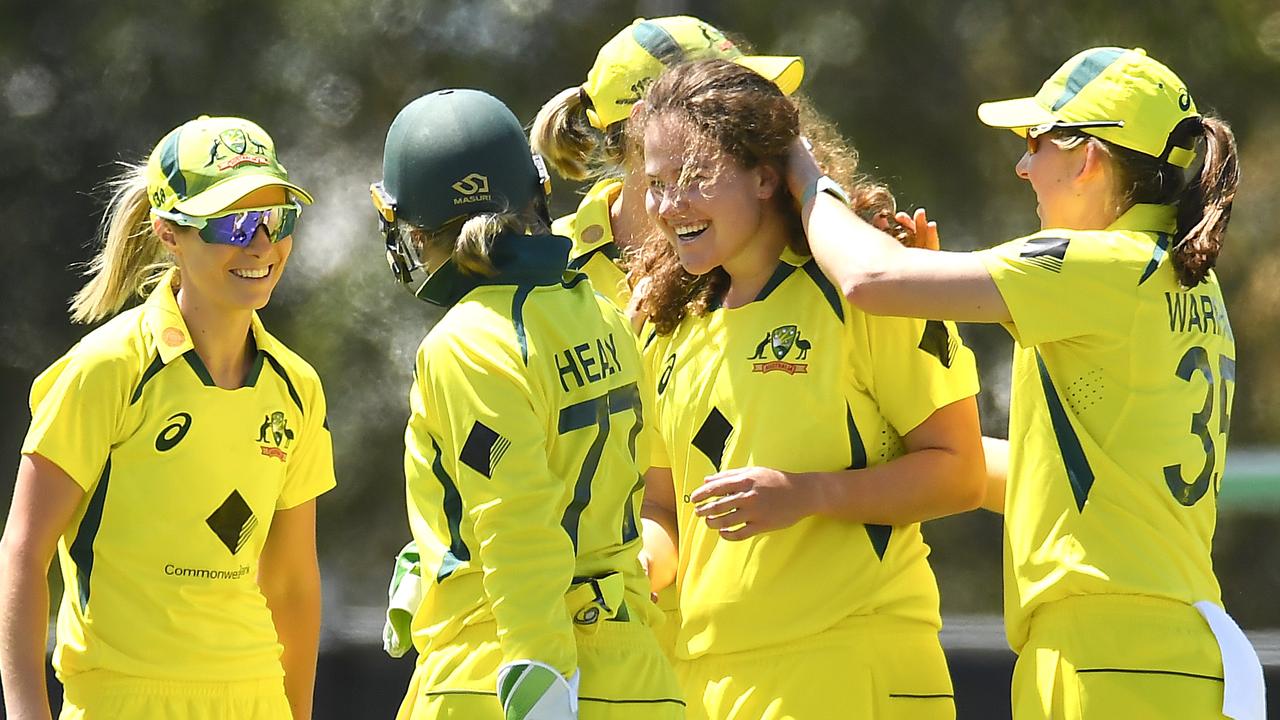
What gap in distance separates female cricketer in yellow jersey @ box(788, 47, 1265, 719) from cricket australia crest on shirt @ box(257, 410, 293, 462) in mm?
1224

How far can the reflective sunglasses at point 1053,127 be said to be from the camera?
10.3ft

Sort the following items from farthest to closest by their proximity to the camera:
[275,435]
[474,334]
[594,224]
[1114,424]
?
[594,224], [275,435], [1114,424], [474,334]

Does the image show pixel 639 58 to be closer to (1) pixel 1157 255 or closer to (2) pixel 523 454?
(1) pixel 1157 255

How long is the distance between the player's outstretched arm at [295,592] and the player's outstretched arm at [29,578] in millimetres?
544

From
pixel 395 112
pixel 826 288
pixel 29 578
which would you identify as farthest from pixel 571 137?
pixel 395 112

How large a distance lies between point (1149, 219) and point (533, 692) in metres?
1.43

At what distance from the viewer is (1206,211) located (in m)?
3.04

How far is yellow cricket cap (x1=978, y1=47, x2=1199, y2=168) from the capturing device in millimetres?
3121

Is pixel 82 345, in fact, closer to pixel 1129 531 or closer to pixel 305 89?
pixel 1129 531

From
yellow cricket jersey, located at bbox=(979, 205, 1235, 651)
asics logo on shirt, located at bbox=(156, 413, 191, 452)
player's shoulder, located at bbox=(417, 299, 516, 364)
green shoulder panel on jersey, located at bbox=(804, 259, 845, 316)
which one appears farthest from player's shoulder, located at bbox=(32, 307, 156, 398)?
yellow cricket jersey, located at bbox=(979, 205, 1235, 651)

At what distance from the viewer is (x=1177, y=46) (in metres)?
7.77

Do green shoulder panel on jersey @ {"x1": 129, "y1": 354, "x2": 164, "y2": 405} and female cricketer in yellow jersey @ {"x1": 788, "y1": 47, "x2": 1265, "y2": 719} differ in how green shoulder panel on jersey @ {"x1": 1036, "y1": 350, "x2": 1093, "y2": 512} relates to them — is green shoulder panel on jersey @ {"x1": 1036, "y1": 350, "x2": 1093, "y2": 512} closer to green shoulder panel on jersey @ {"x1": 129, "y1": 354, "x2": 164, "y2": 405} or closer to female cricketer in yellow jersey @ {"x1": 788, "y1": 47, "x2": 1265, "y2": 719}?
female cricketer in yellow jersey @ {"x1": 788, "y1": 47, "x2": 1265, "y2": 719}

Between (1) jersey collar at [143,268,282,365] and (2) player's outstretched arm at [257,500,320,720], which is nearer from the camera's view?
(1) jersey collar at [143,268,282,365]

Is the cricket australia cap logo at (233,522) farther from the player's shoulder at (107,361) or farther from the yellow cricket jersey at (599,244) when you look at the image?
the yellow cricket jersey at (599,244)
